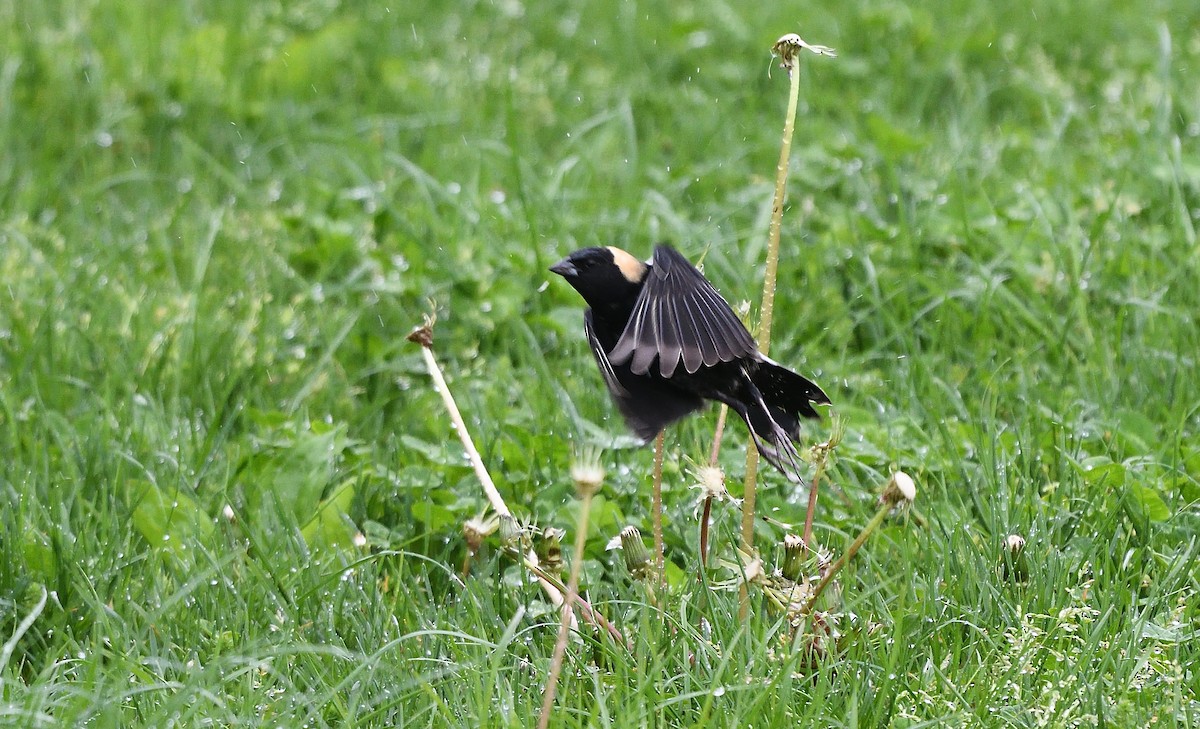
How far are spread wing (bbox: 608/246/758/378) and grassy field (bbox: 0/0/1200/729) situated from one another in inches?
7.1

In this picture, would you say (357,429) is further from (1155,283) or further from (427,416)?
(1155,283)

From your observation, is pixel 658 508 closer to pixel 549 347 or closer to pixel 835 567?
pixel 835 567

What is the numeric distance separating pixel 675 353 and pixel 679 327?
0.07 m

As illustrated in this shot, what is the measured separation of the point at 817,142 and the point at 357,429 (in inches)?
88.9

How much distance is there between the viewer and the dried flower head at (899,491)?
2.09 meters

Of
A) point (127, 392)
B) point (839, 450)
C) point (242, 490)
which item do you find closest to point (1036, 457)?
point (839, 450)

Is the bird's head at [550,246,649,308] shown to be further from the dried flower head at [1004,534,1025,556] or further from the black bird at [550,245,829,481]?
the dried flower head at [1004,534,1025,556]

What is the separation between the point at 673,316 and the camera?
2342 millimetres

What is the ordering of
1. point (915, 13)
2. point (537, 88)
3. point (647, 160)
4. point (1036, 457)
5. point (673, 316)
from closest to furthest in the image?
point (673, 316), point (1036, 457), point (647, 160), point (537, 88), point (915, 13)

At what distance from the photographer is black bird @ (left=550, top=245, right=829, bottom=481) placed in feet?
7.61

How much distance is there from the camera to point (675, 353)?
2.28m

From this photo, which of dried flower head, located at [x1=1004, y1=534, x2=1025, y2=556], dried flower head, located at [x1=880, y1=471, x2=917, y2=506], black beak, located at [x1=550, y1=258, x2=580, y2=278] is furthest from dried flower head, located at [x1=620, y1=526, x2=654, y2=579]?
dried flower head, located at [x1=1004, y1=534, x2=1025, y2=556]

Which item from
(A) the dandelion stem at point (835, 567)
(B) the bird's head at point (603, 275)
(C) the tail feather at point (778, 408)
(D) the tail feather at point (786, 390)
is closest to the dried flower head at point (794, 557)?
(A) the dandelion stem at point (835, 567)

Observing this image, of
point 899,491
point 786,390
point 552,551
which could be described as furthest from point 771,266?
point 552,551
